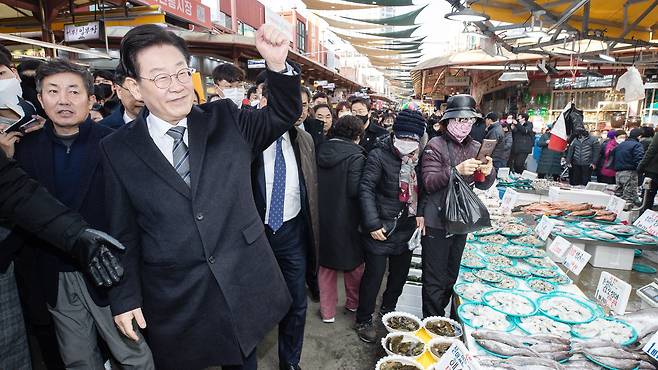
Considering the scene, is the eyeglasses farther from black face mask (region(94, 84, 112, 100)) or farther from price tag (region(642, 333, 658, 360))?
black face mask (region(94, 84, 112, 100))

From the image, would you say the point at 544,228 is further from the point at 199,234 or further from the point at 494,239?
the point at 199,234

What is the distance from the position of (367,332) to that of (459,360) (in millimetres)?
1603

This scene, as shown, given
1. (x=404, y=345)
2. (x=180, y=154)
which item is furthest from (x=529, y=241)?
(x=180, y=154)

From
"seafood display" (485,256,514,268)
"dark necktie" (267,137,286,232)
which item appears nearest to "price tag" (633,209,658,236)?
"seafood display" (485,256,514,268)

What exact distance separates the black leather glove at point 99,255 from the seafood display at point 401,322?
2013 mm

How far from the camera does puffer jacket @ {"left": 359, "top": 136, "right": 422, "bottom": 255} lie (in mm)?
3076

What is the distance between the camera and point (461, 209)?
2842 millimetres

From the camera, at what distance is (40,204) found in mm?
1753

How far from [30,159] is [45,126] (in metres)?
0.22

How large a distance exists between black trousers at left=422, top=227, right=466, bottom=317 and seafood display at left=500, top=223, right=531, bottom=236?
4.15 feet

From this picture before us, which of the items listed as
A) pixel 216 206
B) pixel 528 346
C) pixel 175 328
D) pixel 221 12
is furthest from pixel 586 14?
pixel 221 12

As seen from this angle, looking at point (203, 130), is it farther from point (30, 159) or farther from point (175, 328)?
point (30, 159)

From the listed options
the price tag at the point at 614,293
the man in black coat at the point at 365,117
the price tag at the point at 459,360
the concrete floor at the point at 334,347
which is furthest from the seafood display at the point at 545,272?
the man in black coat at the point at 365,117

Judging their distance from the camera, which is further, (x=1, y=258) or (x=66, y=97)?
(x=66, y=97)
